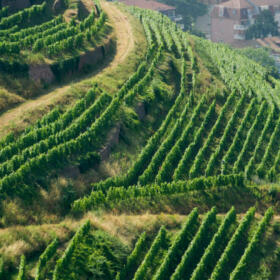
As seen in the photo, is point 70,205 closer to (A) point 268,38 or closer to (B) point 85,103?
(B) point 85,103

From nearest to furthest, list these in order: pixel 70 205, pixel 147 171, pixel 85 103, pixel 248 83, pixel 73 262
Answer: pixel 73 262 < pixel 70 205 < pixel 147 171 < pixel 85 103 < pixel 248 83

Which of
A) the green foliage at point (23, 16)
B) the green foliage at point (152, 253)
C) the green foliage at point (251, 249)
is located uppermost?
the green foliage at point (23, 16)

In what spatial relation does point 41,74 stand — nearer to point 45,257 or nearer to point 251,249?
point 45,257

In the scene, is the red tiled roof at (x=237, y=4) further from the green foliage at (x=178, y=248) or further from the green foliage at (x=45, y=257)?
the green foliage at (x=45, y=257)

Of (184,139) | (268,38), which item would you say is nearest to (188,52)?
(184,139)

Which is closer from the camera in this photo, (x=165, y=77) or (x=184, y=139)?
(x=184, y=139)

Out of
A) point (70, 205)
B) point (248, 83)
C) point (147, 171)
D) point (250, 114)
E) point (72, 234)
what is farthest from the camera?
Result: point (248, 83)

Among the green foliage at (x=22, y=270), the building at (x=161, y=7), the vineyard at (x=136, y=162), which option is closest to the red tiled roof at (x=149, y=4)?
the building at (x=161, y=7)
